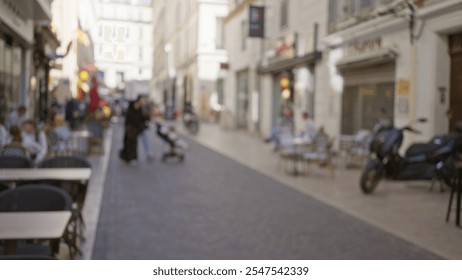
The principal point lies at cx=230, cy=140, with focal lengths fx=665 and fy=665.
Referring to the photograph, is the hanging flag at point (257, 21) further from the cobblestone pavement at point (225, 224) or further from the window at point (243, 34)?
the cobblestone pavement at point (225, 224)

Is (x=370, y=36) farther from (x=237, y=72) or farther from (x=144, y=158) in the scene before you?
(x=237, y=72)

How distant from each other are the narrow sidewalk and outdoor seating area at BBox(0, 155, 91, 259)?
1744 mm

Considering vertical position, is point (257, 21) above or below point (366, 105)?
above

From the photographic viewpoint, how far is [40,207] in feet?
11.2

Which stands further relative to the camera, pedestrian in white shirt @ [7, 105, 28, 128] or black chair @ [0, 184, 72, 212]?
pedestrian in white shirt @ [7, 105, 28, 128]

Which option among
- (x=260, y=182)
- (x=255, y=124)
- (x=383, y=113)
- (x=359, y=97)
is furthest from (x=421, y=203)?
(x=255, y=124)

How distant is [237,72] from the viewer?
22812 millimetres

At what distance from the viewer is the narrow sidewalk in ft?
15.4

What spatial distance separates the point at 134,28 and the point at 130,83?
0.18 meters

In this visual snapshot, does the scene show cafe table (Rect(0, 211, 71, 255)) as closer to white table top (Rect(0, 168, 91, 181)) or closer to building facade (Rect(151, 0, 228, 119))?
building facade (Rect(151, 0, 228, 119))

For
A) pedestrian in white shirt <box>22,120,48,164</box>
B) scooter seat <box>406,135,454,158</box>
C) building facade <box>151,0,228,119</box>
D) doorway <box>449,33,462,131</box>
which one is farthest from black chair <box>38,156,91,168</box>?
scooter seat <box>406,135,454,158</box>

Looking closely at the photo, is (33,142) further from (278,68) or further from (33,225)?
(278,68)

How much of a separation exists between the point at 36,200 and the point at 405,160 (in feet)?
16.7

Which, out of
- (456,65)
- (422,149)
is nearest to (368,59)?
(422,149)
